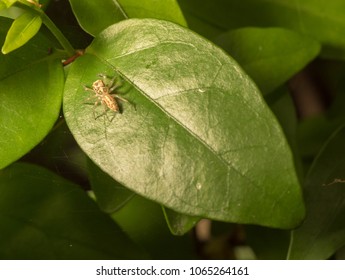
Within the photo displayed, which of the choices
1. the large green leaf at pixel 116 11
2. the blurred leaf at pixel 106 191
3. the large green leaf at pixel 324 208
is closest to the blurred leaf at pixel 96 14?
the large green leaf at pixel 116 11

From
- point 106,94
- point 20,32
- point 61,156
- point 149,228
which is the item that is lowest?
point 149,228

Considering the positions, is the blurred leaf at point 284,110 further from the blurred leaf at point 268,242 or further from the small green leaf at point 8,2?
the small green leaf at point 8,2

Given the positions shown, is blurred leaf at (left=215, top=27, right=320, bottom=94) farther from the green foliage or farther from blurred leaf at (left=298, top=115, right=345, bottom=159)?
blurred leaf at (left=298, top=115, right=345, bottom=159)

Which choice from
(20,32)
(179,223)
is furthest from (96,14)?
(179,223)

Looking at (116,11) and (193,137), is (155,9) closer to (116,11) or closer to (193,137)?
(116,11)

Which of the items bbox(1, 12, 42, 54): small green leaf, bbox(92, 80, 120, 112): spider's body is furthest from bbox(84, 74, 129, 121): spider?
bbox(1, 12, 42, 54): small green leaf
